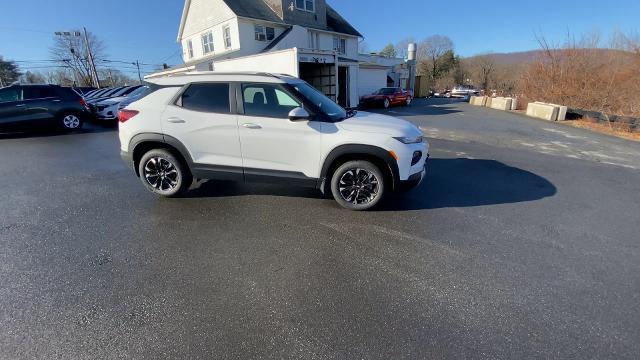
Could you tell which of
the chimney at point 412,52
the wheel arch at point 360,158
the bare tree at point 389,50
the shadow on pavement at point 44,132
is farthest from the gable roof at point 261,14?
the bare tree at point 389,50

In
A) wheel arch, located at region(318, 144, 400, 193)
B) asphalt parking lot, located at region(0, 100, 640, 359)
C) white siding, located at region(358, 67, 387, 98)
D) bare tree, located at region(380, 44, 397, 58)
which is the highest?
bare tree, located at region(380, 44, 397, 58)

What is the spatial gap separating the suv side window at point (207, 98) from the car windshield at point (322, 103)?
1.02 metres

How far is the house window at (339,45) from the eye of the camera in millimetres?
26852

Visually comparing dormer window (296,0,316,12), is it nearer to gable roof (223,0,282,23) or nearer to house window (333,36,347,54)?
gable roof (223,0,282,23)

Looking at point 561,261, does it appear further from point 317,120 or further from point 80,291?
point 80,291

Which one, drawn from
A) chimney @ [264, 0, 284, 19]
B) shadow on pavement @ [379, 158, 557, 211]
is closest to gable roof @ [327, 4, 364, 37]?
chimney @ [264, 0, 284, 19]

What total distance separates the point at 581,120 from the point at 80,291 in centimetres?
1886

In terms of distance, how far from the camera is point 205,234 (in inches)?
146

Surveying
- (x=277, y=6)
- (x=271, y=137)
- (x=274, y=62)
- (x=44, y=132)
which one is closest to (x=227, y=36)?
(x=277, y=6)

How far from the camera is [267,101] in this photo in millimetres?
4211

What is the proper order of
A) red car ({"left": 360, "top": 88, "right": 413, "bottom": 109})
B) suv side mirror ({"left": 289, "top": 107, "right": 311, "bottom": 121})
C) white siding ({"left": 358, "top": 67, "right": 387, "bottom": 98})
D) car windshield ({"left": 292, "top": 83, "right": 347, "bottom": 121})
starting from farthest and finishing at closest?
1. white siding ({"left": 358, "top": 67, "right": 387, "bottom": 98})
2. red car ({"left": 360, "top": 88, "right": 413, "bottom": 109})
3. car windshield ({"left": 292, "top": 83, "right": 347, "bottom": 121})
4. suv side mirror ({"left": 289, "top": 107, "right": 311, "bottom": 121})

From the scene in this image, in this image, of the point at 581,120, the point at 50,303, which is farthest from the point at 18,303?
the point at 581,120

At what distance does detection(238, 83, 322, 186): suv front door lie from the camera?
403 cm

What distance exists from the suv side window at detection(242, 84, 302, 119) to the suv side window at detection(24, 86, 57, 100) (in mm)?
10832
